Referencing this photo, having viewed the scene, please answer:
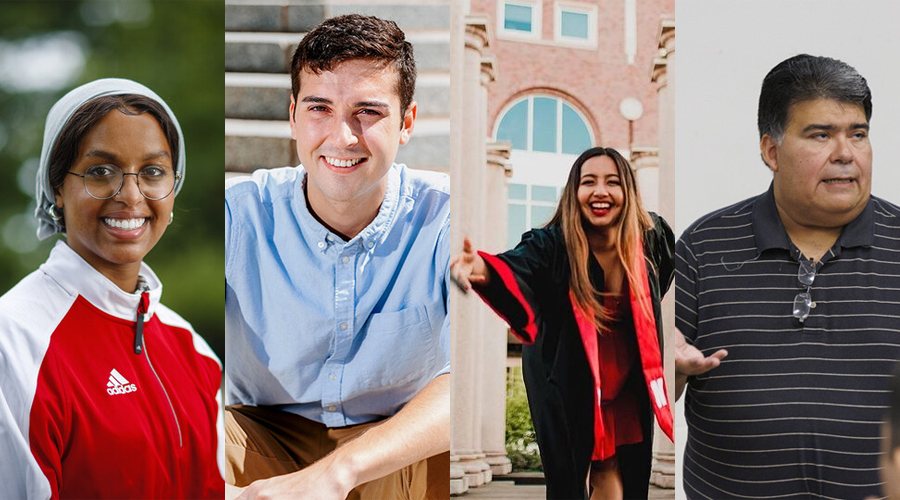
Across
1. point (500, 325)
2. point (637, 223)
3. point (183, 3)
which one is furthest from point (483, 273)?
point (183, 3)

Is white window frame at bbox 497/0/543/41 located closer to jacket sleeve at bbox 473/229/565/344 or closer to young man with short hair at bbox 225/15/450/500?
young man with short hair at bbox 225/15/450/500

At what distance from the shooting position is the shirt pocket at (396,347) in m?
3.22

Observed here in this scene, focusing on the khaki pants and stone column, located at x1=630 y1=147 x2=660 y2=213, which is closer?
the khaki pants

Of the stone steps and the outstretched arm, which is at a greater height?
the stone steps

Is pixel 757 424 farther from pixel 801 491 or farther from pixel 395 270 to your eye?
pixel 395 270

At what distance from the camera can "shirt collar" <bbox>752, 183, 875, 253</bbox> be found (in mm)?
3506

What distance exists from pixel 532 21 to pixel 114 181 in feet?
5.57

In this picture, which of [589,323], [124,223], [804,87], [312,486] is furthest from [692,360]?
[124,223]

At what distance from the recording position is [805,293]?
3463mm

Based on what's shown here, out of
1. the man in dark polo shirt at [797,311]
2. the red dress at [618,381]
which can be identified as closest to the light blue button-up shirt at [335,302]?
the red dress at [618,381]

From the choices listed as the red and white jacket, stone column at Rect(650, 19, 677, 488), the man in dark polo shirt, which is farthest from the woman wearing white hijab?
the man in dark polo shirt

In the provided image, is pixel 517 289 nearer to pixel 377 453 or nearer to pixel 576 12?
pixel 377 453

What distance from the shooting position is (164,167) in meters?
3.39

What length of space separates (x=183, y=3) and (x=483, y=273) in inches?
147
